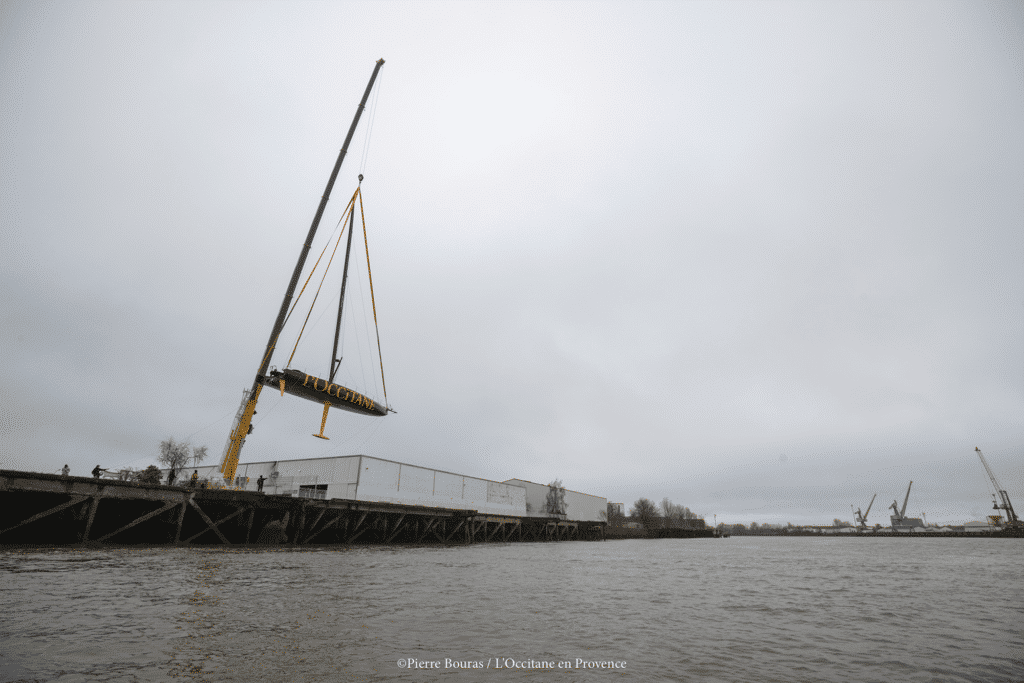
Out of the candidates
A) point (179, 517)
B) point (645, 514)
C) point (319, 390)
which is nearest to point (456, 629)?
point (179, 517)

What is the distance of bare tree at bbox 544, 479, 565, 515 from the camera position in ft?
226

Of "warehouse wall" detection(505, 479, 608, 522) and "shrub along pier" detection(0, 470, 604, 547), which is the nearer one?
"shrub along pier" detection(0, 470, 604, 547)

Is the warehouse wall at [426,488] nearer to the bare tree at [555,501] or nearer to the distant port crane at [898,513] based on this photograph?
the bare tree at [555,501]

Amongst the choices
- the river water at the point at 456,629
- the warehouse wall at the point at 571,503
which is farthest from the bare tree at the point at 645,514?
the river water at the point at 456,629

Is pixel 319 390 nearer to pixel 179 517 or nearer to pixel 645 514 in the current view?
pixel 179 517

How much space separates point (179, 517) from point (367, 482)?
17518 mm

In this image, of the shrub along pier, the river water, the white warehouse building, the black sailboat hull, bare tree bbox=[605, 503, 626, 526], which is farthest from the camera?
bare tree bbox=[605, 503, 626, 526]

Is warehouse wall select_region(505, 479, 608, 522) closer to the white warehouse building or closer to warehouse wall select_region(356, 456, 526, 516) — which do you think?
warehouse wall select_region(356, 456, 526, 516)

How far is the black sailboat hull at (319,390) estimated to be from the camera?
83.2 ft

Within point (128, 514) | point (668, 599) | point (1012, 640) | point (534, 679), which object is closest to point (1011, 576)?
point (1012, 640)

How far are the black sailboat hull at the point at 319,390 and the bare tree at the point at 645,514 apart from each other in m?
96.7

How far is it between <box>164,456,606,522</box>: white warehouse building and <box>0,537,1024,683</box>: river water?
906 inches

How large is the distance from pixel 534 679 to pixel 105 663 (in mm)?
4255

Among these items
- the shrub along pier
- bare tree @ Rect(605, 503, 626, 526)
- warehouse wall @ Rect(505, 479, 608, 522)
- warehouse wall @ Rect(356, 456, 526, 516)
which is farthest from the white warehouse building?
bare tree @ Rect(605, 503, 626, 526)
